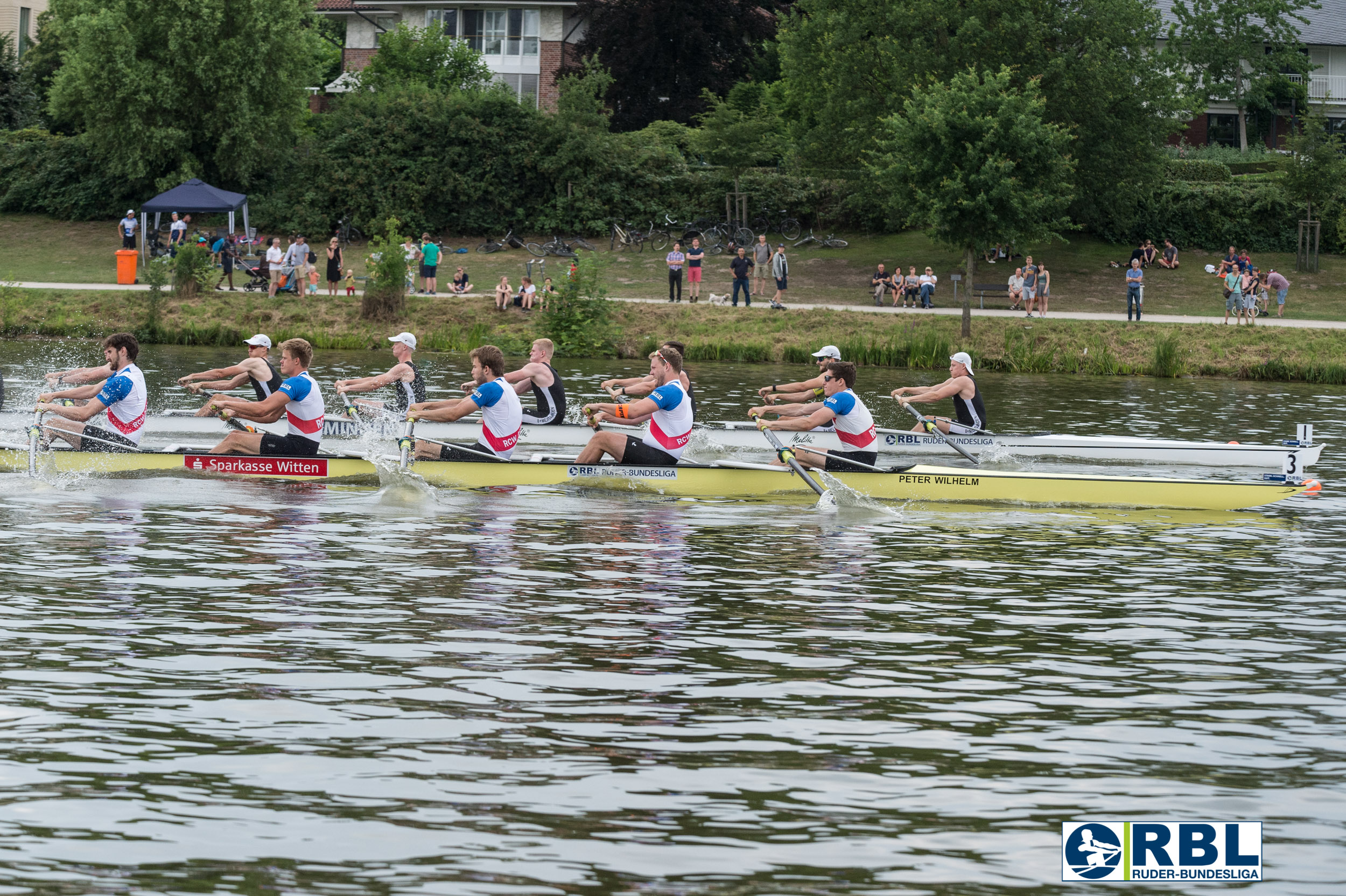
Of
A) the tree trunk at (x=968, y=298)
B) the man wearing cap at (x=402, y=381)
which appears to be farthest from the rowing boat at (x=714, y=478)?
the tree trunk at (x=968, y=298)

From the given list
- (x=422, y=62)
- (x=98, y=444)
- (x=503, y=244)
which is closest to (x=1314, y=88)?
(x=422, y=62)

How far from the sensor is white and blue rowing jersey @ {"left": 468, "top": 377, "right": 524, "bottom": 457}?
17.1 metres

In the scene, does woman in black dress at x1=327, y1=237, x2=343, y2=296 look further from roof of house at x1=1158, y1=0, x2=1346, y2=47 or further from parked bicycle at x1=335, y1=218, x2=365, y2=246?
roof of house at x1=1158, y1=0, x2=1346, y2=47

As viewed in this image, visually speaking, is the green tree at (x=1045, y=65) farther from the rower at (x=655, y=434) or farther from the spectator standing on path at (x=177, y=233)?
the rower at (x=655, y=434)

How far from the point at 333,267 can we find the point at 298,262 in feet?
4.43

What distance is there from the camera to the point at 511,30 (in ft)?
238

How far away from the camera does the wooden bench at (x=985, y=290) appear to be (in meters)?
41.3

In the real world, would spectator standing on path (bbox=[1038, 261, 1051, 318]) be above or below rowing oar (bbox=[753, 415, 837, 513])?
above

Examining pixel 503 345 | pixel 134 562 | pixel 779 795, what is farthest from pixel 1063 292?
pixel 779 795

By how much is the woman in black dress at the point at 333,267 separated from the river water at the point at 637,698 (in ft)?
80.7

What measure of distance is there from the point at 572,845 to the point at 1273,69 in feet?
235

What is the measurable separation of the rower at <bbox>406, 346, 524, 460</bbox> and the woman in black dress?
23.5 metres

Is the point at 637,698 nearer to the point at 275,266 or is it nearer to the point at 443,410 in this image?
the point at 443,410
